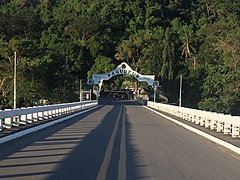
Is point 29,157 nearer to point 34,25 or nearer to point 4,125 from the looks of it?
point 4,125

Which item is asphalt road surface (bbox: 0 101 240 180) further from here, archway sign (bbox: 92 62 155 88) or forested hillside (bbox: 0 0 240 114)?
archway sign (bbox: 92 62 155 88)

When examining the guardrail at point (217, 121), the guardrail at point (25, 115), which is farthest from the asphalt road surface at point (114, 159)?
the guardrail at point (25, 115)

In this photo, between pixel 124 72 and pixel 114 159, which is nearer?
pixel 114 159

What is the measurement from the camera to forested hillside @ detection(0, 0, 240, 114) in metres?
72.8

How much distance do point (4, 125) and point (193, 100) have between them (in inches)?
2947

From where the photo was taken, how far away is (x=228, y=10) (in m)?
132

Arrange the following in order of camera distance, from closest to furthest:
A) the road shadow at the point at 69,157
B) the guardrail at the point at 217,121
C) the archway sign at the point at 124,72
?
the road shadow at the point at 69,157 → the guardrail at the point at 217,121 → the archway sign at the point at 124,72

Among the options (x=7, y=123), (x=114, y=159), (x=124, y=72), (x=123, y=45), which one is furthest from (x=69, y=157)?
(x=123, y=45)

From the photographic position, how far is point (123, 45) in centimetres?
13088

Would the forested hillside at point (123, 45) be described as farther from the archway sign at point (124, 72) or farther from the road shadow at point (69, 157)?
the road shadow at point (69, 157)

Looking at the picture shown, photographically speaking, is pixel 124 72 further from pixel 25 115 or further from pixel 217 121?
pixel 217 121

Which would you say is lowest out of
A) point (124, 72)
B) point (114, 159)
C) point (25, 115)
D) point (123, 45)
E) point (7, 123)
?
point (114, 159)

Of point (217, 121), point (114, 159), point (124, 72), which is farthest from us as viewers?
point (124, 72)

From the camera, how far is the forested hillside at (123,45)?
72.8 m
